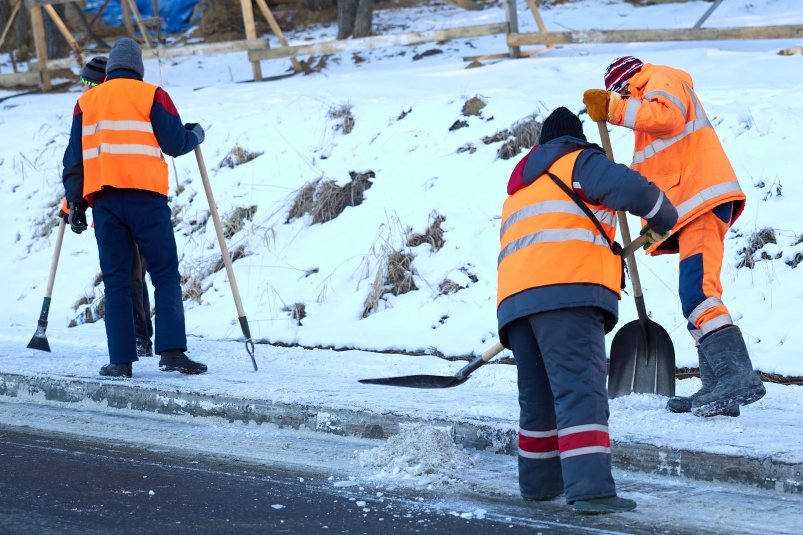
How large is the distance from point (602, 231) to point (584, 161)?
28 centimetres

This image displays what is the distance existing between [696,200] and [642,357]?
89 cm

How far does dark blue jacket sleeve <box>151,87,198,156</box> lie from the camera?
667 centimetres

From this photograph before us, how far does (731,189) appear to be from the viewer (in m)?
5.16

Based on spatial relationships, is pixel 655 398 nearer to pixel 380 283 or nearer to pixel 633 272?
pixel 633 272

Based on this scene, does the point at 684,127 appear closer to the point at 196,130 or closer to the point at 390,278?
the point at 196,130

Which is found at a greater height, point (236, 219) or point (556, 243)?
point (236, 219)

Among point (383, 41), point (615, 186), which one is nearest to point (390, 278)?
point (615, 186)

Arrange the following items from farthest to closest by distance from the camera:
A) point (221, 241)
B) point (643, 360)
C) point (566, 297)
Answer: point (221, 241), point (643, 360), point (566, 297)

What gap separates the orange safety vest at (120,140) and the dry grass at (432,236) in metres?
2.61

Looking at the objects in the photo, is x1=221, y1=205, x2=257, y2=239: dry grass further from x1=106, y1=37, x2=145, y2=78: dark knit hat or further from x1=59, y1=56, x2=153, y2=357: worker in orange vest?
x1=106, y1=37, x2=145, y2=78: dark knit hat

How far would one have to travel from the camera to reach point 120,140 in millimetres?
6609

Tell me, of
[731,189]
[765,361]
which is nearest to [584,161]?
[731,189]

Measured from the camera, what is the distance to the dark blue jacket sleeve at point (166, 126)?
6668 mm

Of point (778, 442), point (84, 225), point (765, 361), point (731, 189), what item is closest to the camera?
point (778, 442)
